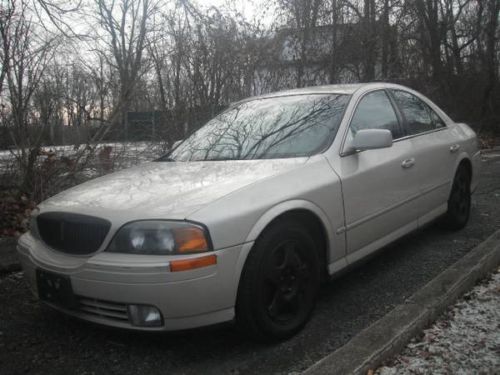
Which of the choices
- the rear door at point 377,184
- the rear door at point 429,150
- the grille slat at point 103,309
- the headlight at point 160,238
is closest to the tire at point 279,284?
the headlight at point 160,238

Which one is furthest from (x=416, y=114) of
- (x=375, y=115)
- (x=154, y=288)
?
(x=154, y=288)

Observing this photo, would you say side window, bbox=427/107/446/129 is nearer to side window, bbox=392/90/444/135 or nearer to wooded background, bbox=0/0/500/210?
side window, bbox=392/90/444/135

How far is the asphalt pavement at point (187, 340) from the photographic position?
2453mm

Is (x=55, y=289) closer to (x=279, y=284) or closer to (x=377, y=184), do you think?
(x=279, y=284)

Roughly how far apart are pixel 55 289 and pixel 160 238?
703 millimetres

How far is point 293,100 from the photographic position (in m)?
3.72

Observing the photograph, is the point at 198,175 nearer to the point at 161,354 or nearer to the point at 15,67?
the point at 161,354

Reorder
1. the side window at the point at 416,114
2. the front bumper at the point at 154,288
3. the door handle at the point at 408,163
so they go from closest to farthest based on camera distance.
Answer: the front bumper at the point at 154,288
the door handle at the point at 408,163
the side window at the point at 416,114

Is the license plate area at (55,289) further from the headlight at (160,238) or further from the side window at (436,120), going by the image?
the side window at (436,120)

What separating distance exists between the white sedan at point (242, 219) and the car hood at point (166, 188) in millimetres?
11

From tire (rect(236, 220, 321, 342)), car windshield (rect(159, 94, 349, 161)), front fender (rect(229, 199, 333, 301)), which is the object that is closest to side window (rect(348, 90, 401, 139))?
car windshield (rect(159, 94, 349, 161))

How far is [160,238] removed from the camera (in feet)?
7.54

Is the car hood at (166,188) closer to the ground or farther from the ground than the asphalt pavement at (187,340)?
farther from the ground

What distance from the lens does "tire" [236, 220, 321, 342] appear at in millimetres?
2436
